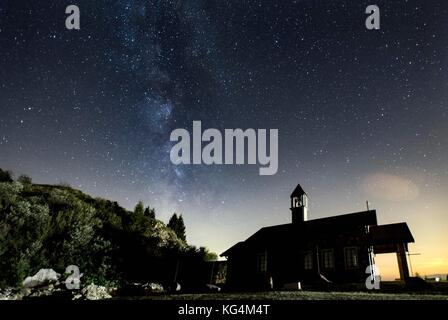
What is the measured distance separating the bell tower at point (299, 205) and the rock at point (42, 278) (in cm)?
2261

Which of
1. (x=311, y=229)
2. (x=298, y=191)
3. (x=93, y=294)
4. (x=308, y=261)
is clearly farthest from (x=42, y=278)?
(x=298, y=191)

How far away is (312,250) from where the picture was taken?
102ft

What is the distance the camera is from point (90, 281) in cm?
2541

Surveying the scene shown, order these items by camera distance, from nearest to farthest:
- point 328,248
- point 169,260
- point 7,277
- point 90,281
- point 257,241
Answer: point 7,277 < point 90,281 < point 328,248 < point 257,241 < point 169,260

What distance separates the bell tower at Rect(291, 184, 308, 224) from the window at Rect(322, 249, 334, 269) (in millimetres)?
5954

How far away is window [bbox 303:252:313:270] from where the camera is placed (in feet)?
101

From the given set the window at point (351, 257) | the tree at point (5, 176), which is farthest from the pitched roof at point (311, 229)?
the tree at point (5, 176)

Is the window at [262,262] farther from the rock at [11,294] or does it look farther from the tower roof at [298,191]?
the rock at [11,294]

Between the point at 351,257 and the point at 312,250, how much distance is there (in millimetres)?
3584

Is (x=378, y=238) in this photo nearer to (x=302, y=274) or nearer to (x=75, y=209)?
(x=302, y=274)

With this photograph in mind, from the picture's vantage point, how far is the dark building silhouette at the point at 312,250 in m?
28.5

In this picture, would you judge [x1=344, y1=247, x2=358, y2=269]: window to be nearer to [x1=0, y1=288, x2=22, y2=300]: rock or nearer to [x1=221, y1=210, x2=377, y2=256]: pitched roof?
[x1=221, y1=210, x2=377, y2=256]: pitched roof
